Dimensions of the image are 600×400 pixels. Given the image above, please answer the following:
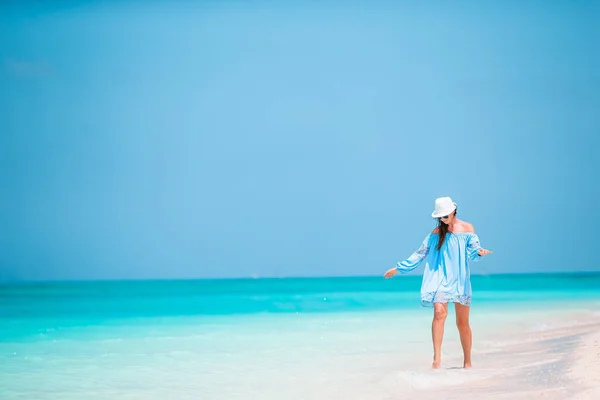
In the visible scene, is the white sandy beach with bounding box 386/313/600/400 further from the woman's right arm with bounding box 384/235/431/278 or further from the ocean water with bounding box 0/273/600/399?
the woman's right arm with bounding box 384/235/431/278

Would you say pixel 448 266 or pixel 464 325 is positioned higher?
pixel 448 266

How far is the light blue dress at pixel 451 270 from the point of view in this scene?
5238 millimetres

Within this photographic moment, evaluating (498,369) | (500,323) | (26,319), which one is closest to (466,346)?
(498,369)

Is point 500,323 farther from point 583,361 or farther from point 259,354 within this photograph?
point 583,361

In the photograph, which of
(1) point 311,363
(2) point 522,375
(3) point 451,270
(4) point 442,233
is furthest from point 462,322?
(1) point 311,363

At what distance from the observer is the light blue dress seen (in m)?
5.24

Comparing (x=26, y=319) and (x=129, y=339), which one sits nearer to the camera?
(x=129, y=339)

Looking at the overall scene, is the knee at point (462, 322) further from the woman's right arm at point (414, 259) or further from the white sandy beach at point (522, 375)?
the woman's right arm at point (414, 259)

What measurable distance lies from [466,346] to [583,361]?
2.49 feet

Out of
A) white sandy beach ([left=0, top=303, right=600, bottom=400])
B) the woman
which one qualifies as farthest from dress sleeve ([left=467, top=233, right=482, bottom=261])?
white sandy beach ([left=0, top=303, right=600, bottom=400])

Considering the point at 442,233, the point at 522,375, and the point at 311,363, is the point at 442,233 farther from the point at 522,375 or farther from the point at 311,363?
the point at 311,363

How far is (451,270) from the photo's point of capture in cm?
525

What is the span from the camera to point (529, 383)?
4.85 metres

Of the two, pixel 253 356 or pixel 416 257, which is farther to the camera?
pixel 253 356
